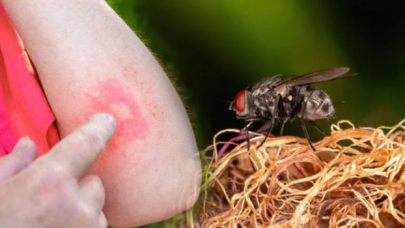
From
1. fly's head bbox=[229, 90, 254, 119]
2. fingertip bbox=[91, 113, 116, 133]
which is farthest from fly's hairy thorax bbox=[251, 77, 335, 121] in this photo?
fingertip bbox=[91, 113, 116, 133]

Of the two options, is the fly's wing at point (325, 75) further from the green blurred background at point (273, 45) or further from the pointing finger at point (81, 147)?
the pointing finger at point (81, 147)

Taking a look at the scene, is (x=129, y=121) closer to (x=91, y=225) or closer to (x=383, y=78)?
(x=91, y=225)

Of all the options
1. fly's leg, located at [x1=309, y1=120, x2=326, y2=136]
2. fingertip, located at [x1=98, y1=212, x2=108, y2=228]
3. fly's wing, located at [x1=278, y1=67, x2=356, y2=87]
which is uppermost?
fly's wing, located at [x1=278, y1=67, x2=356, y2=87]

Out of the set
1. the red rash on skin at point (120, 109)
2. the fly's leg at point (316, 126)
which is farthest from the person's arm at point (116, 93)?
the fly's leg at point (316, 126)

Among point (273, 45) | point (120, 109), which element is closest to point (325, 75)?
point (273, 45)

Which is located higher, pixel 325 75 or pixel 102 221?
pixel 325 75

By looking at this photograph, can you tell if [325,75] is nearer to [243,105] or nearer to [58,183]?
[243,105]

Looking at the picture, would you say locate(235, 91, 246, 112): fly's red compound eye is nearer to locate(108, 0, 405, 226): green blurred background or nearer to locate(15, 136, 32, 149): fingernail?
locate(108, 0, 405, 226): green blurred background
